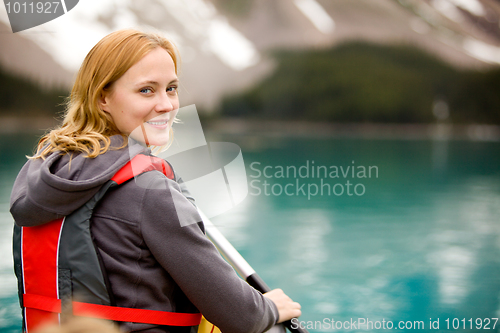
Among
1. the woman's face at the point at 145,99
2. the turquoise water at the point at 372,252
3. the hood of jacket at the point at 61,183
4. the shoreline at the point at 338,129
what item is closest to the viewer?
the hood of jacket at the point at 61,183

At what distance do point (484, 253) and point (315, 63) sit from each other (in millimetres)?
57101

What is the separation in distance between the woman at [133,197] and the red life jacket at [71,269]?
0.01m

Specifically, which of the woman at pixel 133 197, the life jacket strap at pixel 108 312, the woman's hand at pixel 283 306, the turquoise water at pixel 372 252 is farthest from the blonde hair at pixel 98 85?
the turquoise water at pixel 372 252

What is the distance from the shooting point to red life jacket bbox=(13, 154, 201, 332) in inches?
28.7

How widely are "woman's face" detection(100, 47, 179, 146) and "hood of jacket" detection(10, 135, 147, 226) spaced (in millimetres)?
97

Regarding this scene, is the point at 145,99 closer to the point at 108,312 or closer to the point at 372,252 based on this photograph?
the point at 108,312

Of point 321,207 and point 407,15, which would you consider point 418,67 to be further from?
point 321,207

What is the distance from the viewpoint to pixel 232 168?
102cm

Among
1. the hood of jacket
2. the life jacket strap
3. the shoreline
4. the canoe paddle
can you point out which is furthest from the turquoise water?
the shoreline

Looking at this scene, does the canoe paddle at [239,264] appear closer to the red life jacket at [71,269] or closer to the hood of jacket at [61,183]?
the red life jacket at [71,269]

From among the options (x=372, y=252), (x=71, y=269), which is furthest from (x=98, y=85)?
(x=372, y=252)

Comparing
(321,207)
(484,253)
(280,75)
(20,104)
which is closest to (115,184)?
(484,253)

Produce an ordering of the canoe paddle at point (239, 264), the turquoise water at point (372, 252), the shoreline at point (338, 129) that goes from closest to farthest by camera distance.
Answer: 1. the canoe paddle at point (239, 264)
2. the turquoise water at point (372, 252)
3. the shoreline at point (338, 129)

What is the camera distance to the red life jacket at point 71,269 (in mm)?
729
